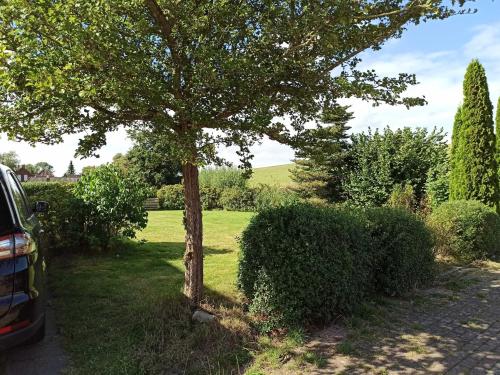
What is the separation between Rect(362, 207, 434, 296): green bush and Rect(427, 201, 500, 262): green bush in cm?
292

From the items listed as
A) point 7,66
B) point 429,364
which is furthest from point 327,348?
point 7,66

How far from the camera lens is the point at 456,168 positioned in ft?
38.3

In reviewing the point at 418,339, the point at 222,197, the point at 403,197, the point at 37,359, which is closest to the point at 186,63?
the point at 37,359

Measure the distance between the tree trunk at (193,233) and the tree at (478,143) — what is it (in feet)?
31.3

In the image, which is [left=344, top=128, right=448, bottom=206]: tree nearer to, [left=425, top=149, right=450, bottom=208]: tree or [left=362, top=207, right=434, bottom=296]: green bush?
[left=425, top=149, right=450, bottom=208]: tree

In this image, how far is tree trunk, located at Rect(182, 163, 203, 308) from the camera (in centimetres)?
476

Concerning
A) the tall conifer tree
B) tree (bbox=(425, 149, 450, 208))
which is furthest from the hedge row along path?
tree (bbox=(425, 149, 450, 208))

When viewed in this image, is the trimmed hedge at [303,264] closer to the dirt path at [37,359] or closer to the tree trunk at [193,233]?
the tree trunk at [193,233]

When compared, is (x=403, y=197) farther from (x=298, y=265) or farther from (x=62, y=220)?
(x=62, y=220)

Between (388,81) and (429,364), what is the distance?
112 inches

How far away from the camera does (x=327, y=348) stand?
4184mm

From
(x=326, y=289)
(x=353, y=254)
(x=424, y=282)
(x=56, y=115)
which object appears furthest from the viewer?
(x=424, y=282)

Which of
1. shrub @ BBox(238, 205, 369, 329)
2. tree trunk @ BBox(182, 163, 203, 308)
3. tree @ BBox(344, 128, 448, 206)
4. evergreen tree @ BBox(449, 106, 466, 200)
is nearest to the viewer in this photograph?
shrub @ BBox(238, 205, 369, 329)

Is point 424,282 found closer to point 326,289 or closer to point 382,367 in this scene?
point 326,289
